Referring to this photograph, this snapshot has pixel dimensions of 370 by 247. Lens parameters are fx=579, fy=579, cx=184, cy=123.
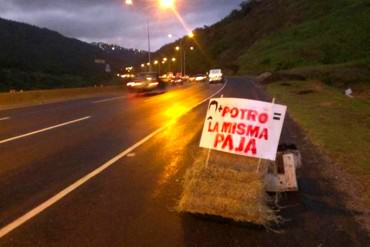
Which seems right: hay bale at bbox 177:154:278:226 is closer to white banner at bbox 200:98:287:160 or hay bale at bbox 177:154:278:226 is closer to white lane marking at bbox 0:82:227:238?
white banner at bbox 200:98:287:160

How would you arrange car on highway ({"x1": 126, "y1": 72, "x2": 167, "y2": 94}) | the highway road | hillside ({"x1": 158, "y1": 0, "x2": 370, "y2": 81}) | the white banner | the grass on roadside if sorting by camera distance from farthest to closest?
hillside ({"x1": 158, "y1": 0, "x2": 370, "y2": 81}) → car on highway ({"x1": 126, "y1": 72, "x2": 167, "y2": 94}) → the grass on roadside → the white banner → the highway road

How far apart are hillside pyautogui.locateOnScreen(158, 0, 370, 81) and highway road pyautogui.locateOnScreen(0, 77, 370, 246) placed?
52031mm

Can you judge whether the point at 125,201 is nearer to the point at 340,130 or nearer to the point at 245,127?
the point at 245,127

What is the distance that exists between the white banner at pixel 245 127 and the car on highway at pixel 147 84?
122ft

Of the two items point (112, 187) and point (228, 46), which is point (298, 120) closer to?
point (112, 187)

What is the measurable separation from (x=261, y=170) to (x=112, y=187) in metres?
2.44

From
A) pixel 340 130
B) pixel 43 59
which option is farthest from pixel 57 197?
pixel 43 59

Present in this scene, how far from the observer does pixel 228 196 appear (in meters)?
7.30

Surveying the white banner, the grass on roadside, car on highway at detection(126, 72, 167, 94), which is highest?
the white banner

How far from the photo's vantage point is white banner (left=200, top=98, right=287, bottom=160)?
827 centimetres

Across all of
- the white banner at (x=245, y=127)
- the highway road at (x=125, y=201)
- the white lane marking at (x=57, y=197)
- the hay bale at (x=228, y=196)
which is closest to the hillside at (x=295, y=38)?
the highway road at (x=125, y=201)

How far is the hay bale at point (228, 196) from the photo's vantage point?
7.05 m

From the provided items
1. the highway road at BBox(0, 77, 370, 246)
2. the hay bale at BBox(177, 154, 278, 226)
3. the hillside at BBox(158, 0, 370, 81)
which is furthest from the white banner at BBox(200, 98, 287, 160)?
the hillside at BBox(158, 0, 370, 81)

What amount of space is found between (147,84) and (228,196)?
128 feet
